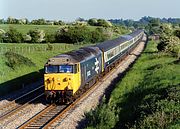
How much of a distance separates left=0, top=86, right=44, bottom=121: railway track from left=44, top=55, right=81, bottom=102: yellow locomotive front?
2.05 metres

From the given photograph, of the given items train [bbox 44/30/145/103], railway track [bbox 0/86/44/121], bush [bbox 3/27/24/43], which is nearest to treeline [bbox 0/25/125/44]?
bush [bbox 3/27/24/43]

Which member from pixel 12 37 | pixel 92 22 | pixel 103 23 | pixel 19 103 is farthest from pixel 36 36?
pixel 92 22

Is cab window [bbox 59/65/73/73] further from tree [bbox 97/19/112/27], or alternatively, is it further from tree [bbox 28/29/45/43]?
tree [bbox 97/19/112/27]

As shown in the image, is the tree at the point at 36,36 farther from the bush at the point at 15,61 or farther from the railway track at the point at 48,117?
the railway track at the point at 48,117

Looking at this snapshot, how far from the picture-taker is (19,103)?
25734 mm

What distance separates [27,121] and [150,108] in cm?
618

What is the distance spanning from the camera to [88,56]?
28.5 meters

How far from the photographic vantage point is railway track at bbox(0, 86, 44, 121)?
74.1 ft

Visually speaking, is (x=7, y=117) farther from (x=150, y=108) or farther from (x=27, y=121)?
(x=150, y=108)

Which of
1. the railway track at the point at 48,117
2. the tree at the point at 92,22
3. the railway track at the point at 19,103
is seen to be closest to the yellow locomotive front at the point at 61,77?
the railway track at the point at 48,117

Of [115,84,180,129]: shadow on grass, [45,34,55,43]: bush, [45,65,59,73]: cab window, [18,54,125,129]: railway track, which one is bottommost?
[45,34,55,43]: bush

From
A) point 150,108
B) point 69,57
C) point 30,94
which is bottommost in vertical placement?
point 30,94

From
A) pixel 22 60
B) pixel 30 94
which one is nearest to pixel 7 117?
pixel 30 94

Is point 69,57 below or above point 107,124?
above
